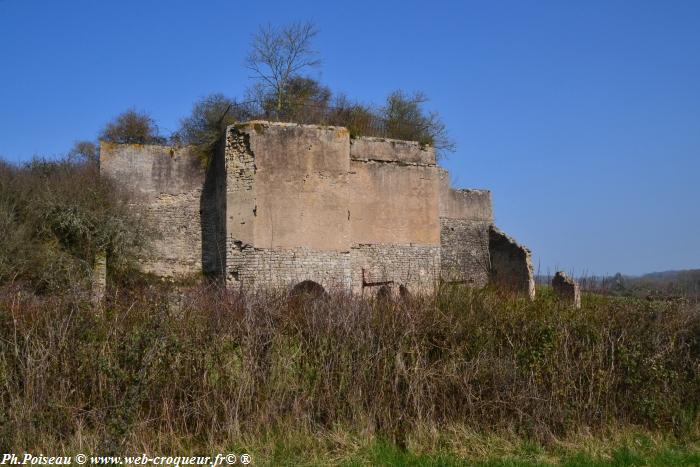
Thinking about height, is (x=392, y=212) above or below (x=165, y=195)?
below

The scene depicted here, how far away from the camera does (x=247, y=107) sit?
58.6 ft

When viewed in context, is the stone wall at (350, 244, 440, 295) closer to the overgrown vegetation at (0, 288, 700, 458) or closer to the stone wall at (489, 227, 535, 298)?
the stone wall at (489, 227, 535, 298)

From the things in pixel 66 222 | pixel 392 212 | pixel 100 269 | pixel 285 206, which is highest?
pixel 392 212

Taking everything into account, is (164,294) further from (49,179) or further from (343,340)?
(49,179)

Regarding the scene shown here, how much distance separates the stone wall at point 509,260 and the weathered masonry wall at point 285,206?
724 centimetres

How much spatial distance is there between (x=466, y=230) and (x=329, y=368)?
15.0 m

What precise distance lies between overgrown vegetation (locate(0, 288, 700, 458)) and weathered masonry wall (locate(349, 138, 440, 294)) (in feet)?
28.2

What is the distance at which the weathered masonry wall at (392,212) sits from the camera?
54.2 feet

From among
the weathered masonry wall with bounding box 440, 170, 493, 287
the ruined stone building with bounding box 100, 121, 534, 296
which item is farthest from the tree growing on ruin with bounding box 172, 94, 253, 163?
the weathered masonry wall with bounding box 440, 170, 493, 287

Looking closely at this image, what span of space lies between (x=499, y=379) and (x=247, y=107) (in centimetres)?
1278

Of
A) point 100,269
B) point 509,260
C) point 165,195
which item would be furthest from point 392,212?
point 100,269

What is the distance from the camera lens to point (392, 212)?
671 inches

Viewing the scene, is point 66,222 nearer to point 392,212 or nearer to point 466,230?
point 392,212

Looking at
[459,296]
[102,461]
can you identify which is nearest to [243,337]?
[102,461]
